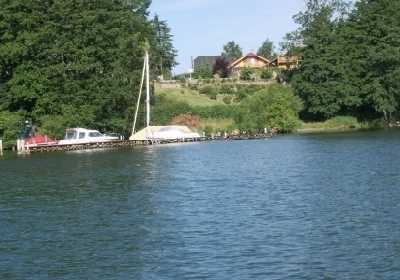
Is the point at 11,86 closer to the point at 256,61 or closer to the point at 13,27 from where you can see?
the point at 13,27

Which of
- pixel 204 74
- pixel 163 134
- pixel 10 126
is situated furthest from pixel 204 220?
pixel 204 74

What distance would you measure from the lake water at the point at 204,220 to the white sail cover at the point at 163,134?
25.3 m

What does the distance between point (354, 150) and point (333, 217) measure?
34.7 meters

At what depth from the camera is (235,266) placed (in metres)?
22.3

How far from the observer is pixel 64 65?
80312mm

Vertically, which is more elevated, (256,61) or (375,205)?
(256,61)

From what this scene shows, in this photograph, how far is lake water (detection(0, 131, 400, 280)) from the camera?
22.5m

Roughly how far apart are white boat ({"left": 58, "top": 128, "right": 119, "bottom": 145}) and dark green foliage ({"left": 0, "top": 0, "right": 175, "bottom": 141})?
6.12 feet

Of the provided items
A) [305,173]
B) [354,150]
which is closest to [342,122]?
[354,150]

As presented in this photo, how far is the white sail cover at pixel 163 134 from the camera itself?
81.3 metres

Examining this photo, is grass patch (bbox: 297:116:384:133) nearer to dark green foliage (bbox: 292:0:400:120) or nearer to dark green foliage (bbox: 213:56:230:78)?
dark green foliage (bbox: 292:0:400:120)

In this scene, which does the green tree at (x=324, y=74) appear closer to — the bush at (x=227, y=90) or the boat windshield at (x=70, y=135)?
the bush at (x=227, y=90)

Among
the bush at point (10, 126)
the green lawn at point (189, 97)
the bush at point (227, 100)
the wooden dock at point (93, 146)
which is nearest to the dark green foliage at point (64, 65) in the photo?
the bush at point (10, 126)

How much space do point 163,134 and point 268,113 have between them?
70.0 feet
